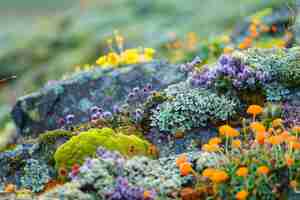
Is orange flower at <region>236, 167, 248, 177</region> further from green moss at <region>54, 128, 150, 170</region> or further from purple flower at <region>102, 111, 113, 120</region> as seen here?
purple flower at <region>102, 111, 113, 120</region>

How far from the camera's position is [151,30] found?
24.2m

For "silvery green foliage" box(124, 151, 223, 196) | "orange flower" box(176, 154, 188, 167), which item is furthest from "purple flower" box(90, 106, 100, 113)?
"orange flower" box(176, 154, 188, 167)

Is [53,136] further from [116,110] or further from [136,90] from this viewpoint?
[136,90]

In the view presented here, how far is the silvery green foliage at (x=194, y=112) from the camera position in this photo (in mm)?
7598

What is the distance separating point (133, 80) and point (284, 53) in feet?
9.32

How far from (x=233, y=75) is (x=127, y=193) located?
2.65 m

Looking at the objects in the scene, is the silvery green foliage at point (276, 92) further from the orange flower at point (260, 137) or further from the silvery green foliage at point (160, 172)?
the orange flower at point (260, 137)

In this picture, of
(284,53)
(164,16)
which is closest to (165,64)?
(284,53)

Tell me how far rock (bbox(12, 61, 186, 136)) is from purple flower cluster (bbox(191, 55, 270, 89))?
5.44 feet

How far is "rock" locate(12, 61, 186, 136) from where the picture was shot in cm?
975

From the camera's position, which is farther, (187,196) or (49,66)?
(49,66)

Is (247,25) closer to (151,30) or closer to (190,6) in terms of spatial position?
(151,30)

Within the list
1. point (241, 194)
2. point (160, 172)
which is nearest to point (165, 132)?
point (160, 172)

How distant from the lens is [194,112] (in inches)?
301
